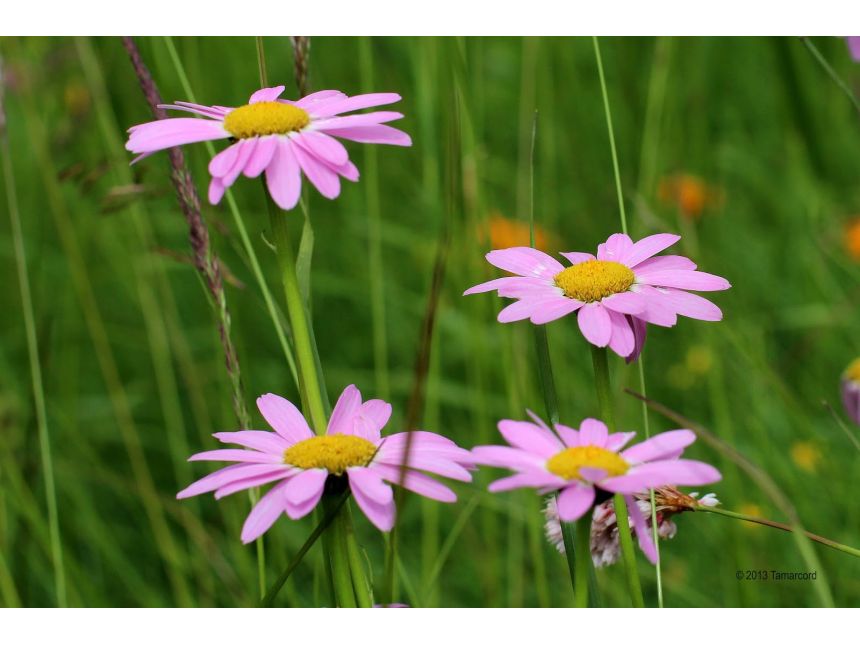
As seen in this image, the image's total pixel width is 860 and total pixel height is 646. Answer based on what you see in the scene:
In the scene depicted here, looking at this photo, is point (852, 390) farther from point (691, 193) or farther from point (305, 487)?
point (691, 193)

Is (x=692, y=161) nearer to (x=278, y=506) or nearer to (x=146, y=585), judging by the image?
(x=146, y=585)

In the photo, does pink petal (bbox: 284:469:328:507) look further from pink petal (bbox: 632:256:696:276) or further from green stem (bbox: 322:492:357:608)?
pink petal (bbox: 632:256:696:276)

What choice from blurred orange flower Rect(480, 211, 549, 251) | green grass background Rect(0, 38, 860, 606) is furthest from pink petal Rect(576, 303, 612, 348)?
blurred orange flower Rect(480, 211, 549, 251)

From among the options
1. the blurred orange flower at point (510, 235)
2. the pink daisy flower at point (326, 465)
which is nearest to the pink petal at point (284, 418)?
the pink daisy flower at point (326, 465)

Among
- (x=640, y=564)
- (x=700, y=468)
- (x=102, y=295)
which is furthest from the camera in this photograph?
(x=102, y=295)

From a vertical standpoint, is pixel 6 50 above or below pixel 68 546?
above

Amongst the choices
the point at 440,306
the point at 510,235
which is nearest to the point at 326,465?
the point at 440,306

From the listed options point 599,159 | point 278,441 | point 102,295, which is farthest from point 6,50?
point 278,441
